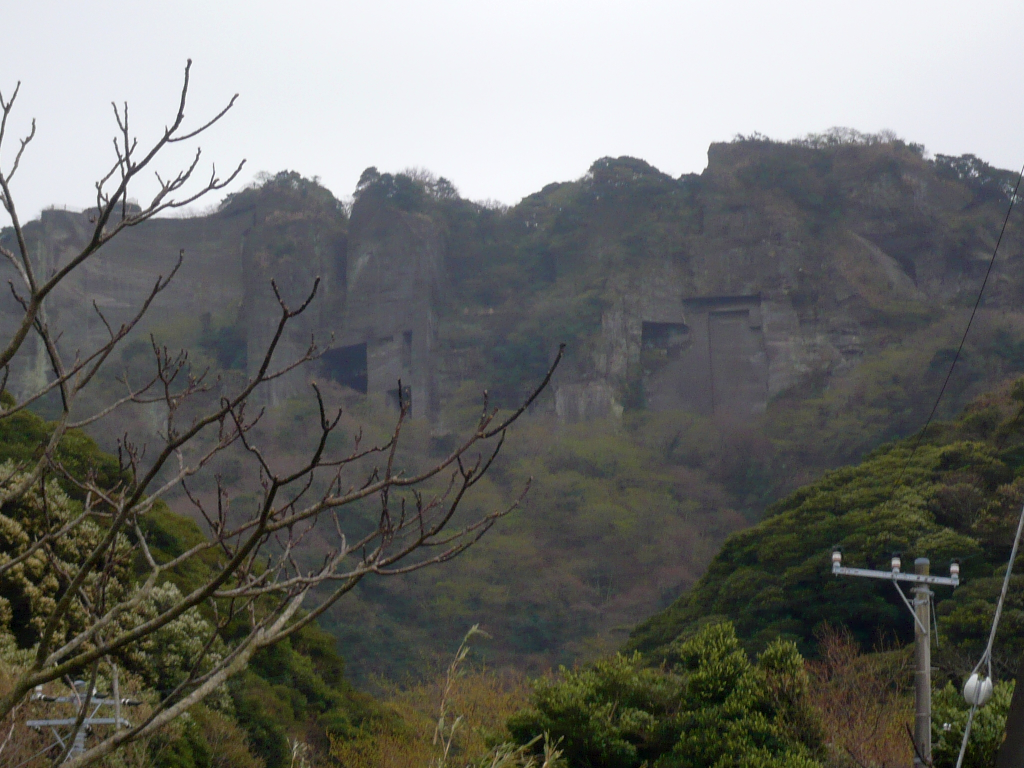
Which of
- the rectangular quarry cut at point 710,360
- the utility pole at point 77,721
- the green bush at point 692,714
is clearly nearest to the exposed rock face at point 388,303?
the rectangular quarry cut at point 710,360

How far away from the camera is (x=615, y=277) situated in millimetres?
45969

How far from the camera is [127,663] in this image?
483 inches

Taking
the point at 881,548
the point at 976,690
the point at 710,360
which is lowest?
the point at 881,548

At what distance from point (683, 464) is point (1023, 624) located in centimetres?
2462

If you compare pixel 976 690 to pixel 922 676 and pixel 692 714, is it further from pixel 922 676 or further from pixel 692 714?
pixel 692 714

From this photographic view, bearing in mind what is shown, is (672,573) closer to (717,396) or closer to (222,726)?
(717,396)

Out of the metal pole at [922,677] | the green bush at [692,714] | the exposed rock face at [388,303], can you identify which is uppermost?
the exposed rock face at [388,303]

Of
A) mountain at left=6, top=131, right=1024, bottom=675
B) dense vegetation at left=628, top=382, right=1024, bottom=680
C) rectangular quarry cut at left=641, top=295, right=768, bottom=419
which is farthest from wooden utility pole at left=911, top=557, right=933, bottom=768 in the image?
rectangular quarry cut at left=641, top=295, right=768, bottom=419

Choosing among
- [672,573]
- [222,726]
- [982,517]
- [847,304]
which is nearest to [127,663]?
[222,726]

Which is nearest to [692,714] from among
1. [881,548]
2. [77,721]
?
[881,548]

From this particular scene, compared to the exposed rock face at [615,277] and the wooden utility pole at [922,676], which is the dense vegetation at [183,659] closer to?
the wooden utility pole at [922,676]

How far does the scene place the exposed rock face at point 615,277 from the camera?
43438mm

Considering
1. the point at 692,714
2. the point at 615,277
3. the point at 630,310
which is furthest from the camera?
the point at 615,277

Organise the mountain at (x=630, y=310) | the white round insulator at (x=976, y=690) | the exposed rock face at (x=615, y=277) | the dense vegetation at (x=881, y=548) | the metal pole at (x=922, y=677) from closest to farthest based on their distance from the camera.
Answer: the white round insulator at (x=976, y=690) < the metal pole at (x=922, y=677) < the dense vegetation at (x=881, y=548) < the mountain at (x=630, y=310) < the exposed rock face at (x=615, y=277)
